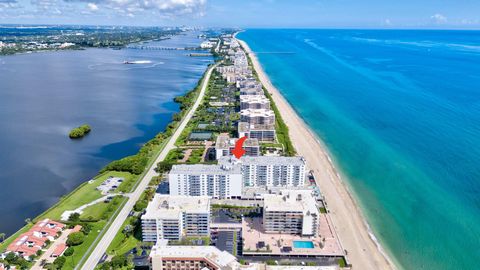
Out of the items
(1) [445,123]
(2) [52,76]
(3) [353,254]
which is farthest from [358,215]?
(2) [52,76]

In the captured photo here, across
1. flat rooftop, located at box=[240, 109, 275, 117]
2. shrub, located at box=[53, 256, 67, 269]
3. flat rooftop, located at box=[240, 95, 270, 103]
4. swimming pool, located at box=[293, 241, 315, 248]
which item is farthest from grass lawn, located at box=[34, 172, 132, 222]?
flat rooftop, located at box=[240, 95, 270, 103]

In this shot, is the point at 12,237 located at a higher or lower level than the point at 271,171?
lower

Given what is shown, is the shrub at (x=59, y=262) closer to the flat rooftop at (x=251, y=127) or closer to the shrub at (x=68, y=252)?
the shrub at (x=68, y=252)

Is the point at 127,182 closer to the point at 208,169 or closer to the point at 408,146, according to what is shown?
the point at 208,169

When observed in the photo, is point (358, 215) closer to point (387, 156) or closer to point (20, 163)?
point (387, 156)

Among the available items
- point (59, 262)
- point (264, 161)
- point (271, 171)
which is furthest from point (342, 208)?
point (59, 262)

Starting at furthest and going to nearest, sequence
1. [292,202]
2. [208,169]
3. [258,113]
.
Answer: [258,113], [208,169], [292,202]

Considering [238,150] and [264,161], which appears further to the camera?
[238,150]
